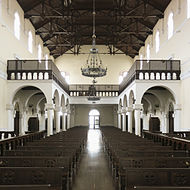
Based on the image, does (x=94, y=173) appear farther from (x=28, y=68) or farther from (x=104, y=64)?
(x=104, y=64)

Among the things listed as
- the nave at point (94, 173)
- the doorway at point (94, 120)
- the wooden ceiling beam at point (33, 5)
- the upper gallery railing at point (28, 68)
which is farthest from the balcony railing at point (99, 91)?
the nave at point (94, 173)

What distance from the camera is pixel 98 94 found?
3300 centimetres

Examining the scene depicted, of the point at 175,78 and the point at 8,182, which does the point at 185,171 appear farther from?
the point at 175,78

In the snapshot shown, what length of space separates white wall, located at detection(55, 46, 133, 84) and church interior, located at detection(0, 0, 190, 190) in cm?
144

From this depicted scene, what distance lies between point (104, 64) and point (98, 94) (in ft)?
25.3

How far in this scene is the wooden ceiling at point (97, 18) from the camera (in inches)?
946

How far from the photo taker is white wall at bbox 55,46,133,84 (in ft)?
129

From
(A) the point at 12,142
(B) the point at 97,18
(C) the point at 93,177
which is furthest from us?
(B) the point at 97,18

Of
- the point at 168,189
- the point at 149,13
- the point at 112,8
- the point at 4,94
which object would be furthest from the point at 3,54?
the point at 168,189

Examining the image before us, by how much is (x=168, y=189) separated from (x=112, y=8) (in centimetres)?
2364

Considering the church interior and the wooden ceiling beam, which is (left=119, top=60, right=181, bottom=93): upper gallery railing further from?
the wooden ceiling beam

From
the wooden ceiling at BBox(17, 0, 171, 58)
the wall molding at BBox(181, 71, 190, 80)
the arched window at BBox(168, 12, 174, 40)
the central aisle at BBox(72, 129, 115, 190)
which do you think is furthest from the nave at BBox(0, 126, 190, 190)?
the wooden ceiling at BBox(17, 0, 171, 58)

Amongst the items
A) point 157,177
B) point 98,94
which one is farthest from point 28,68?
point 157,177

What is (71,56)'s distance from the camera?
39.7 meters
